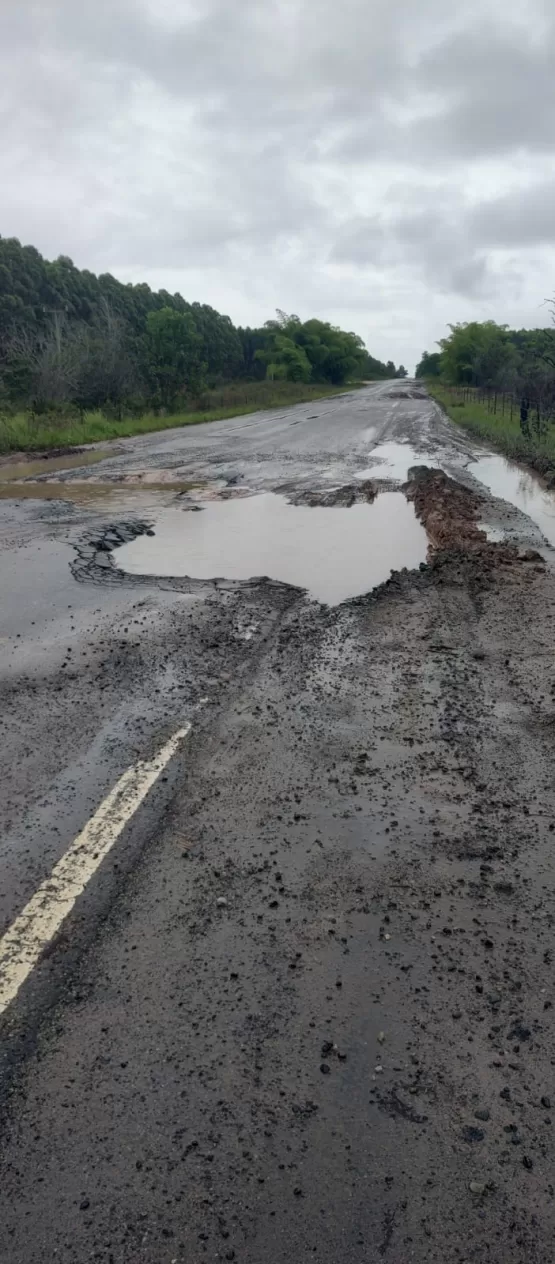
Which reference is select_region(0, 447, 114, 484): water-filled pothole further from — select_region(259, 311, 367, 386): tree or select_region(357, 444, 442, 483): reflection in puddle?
select_region(259, 311, 367, 386): tree

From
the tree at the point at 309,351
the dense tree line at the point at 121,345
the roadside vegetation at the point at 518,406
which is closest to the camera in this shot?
the roadside vegetation at the point at 518,406

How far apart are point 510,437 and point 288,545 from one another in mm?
15808

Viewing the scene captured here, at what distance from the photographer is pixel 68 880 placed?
2938 millimetres

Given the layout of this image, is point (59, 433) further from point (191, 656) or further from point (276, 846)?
point (276, 846)

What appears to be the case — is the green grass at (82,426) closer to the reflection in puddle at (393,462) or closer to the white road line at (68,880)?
the reflection in puddle at (393,462)

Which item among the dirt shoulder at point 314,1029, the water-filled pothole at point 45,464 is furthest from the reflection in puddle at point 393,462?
the dirt shoulder at point 314,1029

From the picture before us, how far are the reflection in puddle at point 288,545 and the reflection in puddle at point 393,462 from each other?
12.1 ft

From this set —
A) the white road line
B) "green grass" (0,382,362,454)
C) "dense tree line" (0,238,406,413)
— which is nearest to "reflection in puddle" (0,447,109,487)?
"green grass" (0,382,362,454)

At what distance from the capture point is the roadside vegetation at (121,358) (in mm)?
25984

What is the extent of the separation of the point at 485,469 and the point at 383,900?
16.3 m

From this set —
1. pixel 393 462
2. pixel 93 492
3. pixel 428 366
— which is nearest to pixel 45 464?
pixel 93 492

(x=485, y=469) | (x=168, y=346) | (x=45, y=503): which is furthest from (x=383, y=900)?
(x=168, y=346)

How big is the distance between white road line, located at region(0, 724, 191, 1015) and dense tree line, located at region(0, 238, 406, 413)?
Answer: 78.4ft

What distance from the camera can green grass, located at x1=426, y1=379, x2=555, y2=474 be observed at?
1791 centimetres
